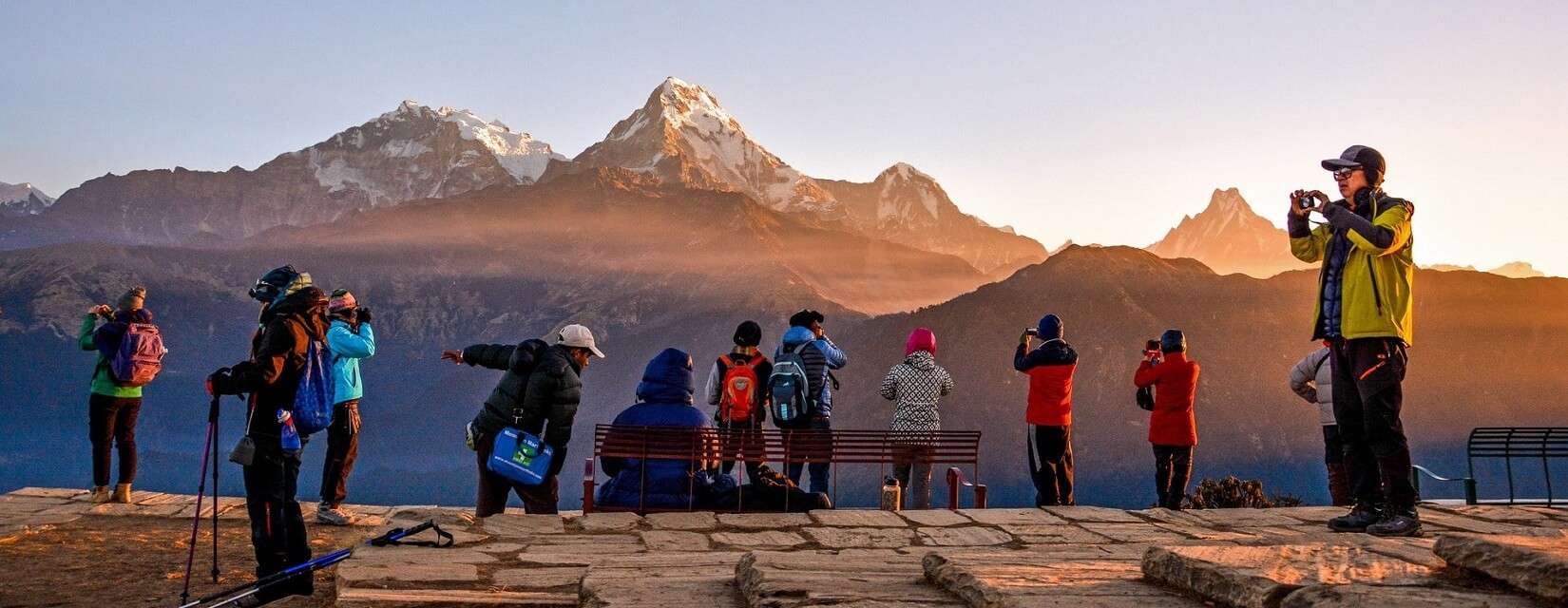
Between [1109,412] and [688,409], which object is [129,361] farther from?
[1109,412]

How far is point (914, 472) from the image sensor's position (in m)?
10.3

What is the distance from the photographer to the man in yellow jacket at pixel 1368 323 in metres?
5.95

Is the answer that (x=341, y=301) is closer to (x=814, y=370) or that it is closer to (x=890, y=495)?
(x=814, y=370)

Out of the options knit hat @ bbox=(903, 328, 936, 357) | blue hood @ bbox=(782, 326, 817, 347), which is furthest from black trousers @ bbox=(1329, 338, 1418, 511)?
blue hood @ bbox=(782, 326, 817, 347)

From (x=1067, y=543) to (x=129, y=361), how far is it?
838 centimetres

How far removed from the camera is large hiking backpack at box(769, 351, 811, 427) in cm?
1020

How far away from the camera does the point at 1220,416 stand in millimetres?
122375

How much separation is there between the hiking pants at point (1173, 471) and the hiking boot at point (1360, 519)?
10.2 ft

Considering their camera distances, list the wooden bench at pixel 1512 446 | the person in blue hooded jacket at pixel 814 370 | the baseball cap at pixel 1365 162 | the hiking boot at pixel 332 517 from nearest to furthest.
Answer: the baseball cap at pixel 1365 162, the wooden bench at pixel 1512 446, the hiking boot at pixel 332 517, the person in blue hooded jacket at pixel 814 370

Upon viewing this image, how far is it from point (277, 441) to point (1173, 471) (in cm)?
750

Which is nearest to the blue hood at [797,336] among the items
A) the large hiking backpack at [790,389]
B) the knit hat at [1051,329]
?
the large hiking backpack at [790,389]

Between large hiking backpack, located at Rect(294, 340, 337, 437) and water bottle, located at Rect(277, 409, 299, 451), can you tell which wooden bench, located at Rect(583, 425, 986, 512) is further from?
water bottle, located at Rect(277, 409, 299, 451)

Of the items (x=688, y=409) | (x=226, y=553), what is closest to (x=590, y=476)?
(x=688, y=409)

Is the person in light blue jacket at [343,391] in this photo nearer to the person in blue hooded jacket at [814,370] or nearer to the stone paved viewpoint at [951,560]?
the stone paved viewpoint at [951,560]
